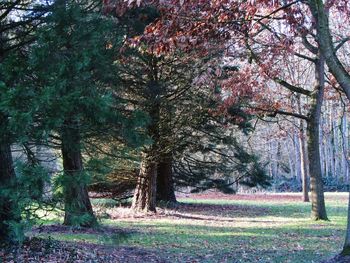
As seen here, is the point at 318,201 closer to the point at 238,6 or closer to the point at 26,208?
the point at 238,6

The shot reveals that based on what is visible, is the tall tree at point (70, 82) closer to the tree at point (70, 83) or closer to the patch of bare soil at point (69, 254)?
the tree at point (70, 83)

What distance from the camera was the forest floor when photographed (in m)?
8.30

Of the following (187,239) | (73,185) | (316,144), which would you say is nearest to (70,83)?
(73,185)

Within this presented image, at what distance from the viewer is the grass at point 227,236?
9211mm

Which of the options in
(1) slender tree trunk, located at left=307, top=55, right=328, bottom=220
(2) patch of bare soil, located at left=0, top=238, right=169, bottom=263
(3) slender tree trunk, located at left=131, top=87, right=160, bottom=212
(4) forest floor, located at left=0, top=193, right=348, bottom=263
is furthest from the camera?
(3) slender tree trunk, located at left=131, top=87, right=160, bottom=212

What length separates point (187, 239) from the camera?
11539mm

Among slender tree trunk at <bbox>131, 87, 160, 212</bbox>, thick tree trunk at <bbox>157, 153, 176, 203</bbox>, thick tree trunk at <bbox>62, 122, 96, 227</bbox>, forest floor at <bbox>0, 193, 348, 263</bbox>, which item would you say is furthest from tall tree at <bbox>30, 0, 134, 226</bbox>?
thick tree trunk at <bbox>157, 153, 176, 203</bbox>

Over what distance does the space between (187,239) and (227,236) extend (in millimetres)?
1257

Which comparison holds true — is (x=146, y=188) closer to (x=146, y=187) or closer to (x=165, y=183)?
(x=146, y=187)

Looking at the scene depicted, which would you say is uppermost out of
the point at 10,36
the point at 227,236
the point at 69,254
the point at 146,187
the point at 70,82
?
the point at 10,36

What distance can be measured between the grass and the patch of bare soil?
0.29 m

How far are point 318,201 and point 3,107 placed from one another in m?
12.0

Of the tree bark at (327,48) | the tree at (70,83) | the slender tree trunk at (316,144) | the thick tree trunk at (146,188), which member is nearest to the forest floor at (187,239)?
the thick tree trunk at (146,188)

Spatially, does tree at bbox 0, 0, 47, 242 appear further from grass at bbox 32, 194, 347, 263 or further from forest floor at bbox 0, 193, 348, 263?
grass at bbox 32, 194, 347, 263
